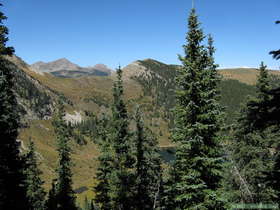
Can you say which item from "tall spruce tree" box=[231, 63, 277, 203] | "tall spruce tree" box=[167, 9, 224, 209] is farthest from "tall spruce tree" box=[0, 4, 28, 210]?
"tall spruce tree" box=[231, 63, 277, 203]

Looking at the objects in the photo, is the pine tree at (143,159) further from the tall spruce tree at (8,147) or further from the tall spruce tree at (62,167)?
the tall spruce tree at (8,147)

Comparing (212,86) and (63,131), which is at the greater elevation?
(212,86)

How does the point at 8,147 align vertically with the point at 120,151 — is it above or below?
above

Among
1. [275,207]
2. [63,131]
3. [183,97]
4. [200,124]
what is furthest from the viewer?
[63,131]

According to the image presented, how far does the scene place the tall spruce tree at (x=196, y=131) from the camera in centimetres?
1497

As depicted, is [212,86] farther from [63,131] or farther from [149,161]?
[63,131]

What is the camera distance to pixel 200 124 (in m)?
14.9

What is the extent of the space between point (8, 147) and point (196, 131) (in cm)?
1191

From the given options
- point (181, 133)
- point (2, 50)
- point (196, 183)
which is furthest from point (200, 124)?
point (2, 50)

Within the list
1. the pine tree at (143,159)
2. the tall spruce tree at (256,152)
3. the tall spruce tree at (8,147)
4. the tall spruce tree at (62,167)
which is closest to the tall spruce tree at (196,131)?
the tall spruce tree at (256,152)

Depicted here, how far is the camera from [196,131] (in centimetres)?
1534

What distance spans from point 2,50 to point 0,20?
1.77m

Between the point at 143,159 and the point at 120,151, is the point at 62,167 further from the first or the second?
the point at 143,159

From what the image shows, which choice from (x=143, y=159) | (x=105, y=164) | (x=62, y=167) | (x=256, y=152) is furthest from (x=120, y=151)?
(x=256, y=152)
